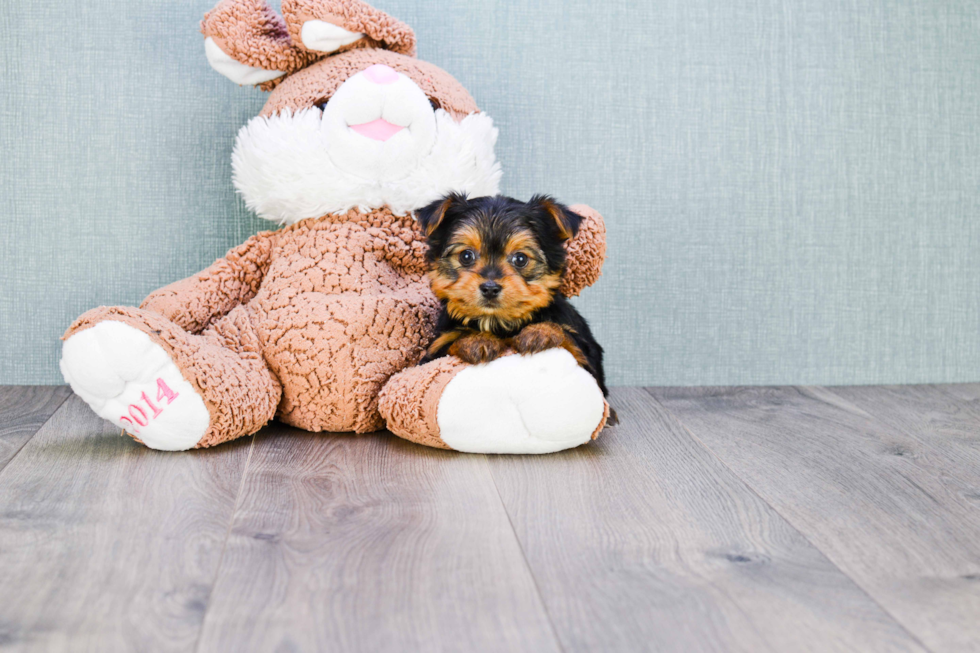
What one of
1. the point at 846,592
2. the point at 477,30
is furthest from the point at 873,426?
the point at 477,30

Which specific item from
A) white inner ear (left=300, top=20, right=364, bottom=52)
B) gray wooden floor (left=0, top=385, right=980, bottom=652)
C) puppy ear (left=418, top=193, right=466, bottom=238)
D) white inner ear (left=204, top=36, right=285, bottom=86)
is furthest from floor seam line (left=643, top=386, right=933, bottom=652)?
white inner ear (left=204, top=36, right=285, bottom=86)

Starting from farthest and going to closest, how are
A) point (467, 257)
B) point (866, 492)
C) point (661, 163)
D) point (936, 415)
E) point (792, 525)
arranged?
1. point (661, 163)
2. point (936, 415)
3. point (467, 257)
4. point (866, 492)
5. point (792, 525)

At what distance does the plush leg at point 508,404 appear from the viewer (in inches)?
68.1

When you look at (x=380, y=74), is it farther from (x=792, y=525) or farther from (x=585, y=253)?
(x=792, y=525)

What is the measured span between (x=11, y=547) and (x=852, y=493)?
1.48m

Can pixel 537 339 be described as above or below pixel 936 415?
above

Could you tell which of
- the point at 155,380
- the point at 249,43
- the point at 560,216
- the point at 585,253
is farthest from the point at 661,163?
the point at 155,380

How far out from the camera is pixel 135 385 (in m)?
1.70

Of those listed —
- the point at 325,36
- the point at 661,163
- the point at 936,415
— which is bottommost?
the point at 936,415

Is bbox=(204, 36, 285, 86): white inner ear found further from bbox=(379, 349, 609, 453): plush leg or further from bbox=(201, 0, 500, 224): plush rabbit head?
bbox=(379, 349, 609, 453): plush leg

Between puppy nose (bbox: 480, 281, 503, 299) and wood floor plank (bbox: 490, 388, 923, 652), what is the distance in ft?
1.18

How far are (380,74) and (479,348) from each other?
754 millimetres

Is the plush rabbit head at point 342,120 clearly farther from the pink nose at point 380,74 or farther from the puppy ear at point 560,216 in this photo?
the puppy ear at point 560,216

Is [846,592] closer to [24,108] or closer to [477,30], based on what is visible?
[477,30]
